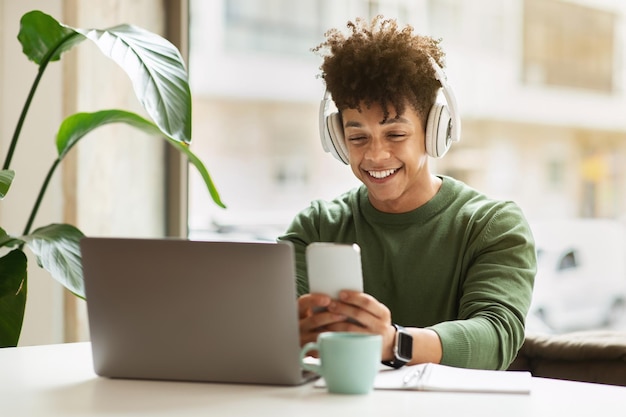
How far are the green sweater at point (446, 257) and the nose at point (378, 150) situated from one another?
198 millimetres

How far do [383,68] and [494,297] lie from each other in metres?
0.51

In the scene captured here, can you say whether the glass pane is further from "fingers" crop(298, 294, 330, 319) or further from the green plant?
"fingers" crop(298, 294, 330, 319)

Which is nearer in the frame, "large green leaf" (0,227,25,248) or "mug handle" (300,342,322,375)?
"mug handle" (300,342,322,375)

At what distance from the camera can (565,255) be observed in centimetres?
307

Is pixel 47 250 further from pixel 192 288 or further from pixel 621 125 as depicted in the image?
pixel 621 125

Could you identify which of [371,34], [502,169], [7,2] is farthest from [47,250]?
[502,169]

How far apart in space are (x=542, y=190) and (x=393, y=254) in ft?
3.93

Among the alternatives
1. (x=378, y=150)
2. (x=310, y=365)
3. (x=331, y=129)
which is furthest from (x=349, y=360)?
(x=331, y=129)

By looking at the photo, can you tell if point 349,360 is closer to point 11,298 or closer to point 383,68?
point 383,68

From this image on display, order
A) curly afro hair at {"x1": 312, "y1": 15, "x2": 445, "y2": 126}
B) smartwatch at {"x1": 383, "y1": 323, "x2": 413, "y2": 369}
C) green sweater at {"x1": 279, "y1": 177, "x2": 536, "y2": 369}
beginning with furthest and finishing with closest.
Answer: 1. curly afro hair at {"x1": 312, "y1": 15, "x2": 445, "y2": 126}
2. green sweater at {"x1": 279, "y1": 177, "x2": 536, "y2": 369}
3. smartwatch at {"x1": 383, "y1": 323, "x2": 413, "y2": 369}

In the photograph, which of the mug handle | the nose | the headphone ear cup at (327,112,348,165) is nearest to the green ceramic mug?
the mug handle

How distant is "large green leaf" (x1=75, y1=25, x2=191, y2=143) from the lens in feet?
6.88

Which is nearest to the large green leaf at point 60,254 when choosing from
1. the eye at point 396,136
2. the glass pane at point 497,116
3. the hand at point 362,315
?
the eye at point 396,136

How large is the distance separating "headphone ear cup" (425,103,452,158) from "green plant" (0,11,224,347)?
1.77 feet
